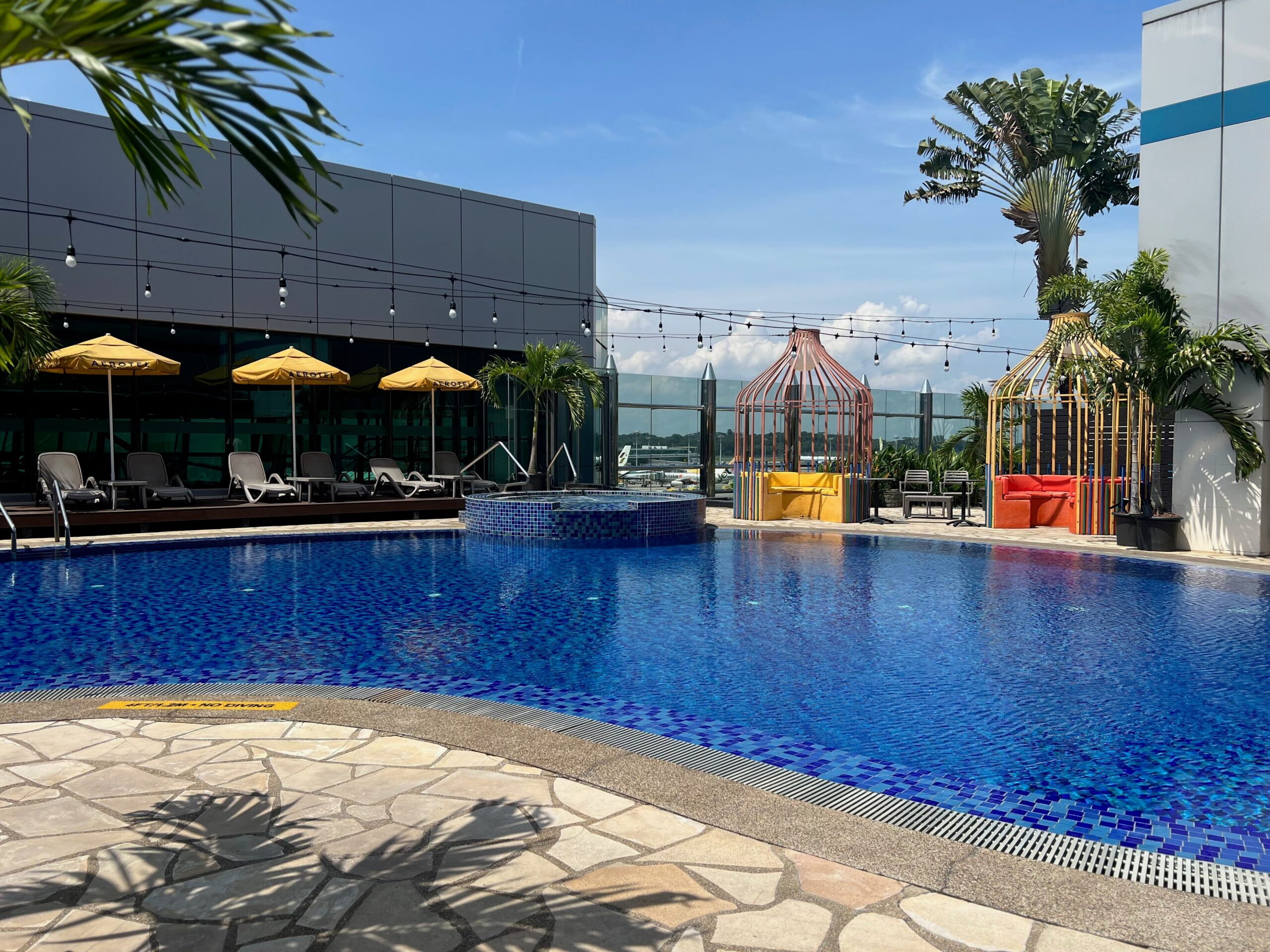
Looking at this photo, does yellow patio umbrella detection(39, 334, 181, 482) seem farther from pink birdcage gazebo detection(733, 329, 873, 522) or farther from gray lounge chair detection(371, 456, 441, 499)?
pink birdcage gazebo detection(733, 329, 873, 522)

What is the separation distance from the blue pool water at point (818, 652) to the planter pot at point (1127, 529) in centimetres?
101

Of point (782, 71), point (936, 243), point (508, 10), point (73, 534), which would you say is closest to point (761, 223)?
point (782, 71)

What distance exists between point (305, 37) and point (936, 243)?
A: 70.5 ft

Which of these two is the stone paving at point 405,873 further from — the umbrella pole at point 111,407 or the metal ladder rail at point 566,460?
the metal ladder rail at point 566,460

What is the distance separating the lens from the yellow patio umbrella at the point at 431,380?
15.4m

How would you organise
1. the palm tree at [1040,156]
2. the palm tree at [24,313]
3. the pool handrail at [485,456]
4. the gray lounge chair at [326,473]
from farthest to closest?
the palm tree at [1040,156] < the pool handrail at [485,456] < the gray lounge chair at [326,473] < the palm tree at [24,313]

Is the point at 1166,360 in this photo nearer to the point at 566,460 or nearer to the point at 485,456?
the point at 485,456

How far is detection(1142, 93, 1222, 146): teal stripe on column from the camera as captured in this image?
1013cm

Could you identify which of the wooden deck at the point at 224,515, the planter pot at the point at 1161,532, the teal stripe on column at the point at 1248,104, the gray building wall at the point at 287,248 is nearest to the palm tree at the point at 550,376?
the gray building wall at the point at 287,248

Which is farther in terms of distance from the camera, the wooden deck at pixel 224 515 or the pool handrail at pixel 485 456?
the pool handrail at pixel 485 456

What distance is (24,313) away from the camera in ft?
33.1

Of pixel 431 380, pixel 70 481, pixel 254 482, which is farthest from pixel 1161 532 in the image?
pixel 70 481

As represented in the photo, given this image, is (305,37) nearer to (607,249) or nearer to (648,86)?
(648,86)

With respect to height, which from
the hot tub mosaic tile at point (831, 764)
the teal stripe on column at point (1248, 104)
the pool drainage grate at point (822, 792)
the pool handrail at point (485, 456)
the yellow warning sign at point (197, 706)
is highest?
the teal stripe on column at point (1248, 104)
